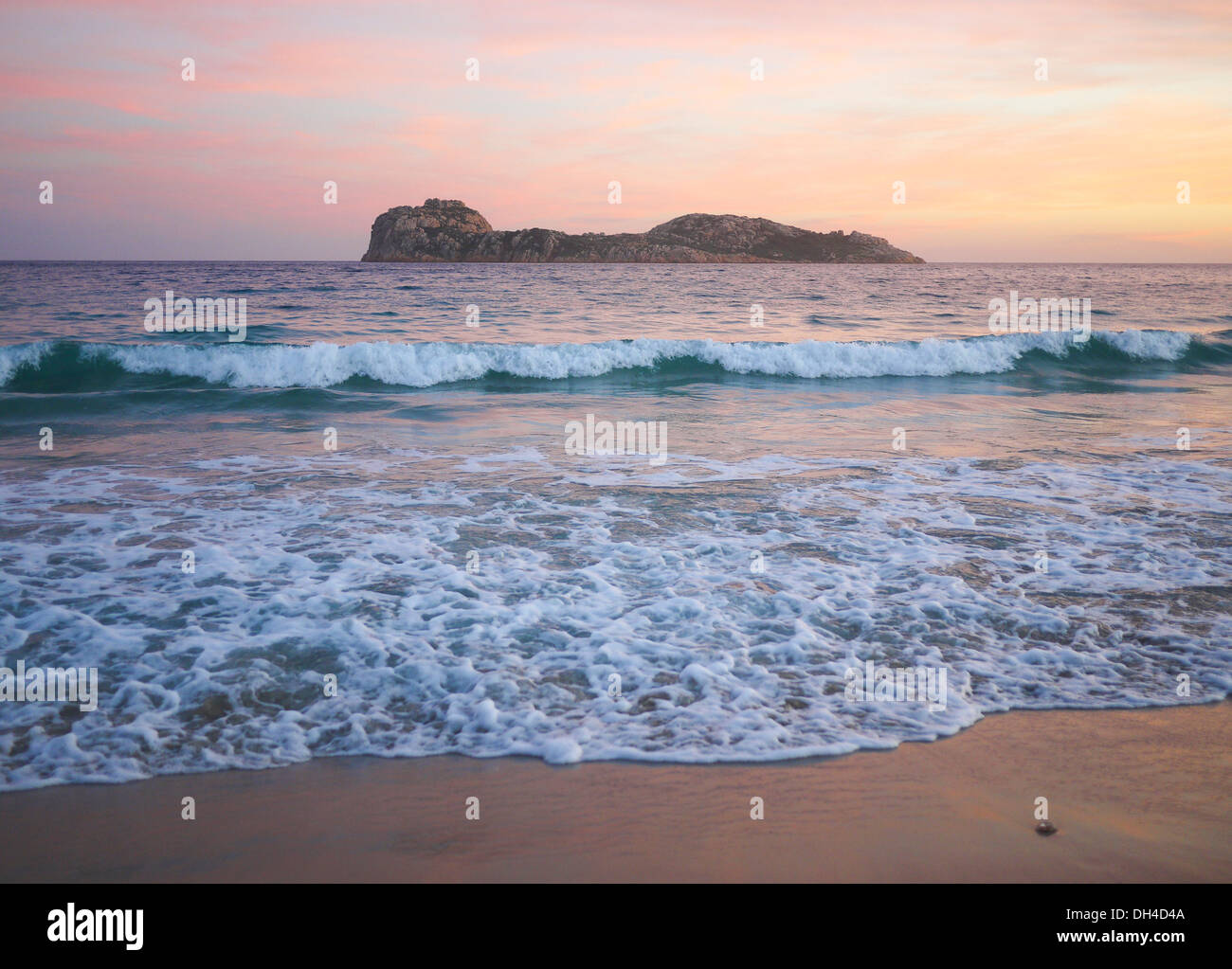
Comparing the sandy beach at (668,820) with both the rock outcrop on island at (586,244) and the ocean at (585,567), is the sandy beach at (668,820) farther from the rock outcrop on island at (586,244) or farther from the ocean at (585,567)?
the rock outcrop on island at (586,244)

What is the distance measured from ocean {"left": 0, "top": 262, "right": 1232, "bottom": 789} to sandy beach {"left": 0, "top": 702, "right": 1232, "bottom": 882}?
0.62 ft

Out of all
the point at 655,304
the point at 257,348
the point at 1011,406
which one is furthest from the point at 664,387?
the point at 655,304

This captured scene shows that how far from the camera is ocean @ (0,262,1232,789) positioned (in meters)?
4.04

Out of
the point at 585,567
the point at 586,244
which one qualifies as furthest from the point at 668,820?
the point at 586,244

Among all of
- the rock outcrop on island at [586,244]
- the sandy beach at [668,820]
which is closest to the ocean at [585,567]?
the sandy beach at [668,820]

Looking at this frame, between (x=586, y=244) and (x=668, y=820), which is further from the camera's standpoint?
(x=586, y=244)

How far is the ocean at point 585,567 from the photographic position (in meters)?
4.04

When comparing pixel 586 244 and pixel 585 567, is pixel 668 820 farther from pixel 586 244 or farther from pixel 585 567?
pixel 586 244

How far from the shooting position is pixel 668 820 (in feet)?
10.5

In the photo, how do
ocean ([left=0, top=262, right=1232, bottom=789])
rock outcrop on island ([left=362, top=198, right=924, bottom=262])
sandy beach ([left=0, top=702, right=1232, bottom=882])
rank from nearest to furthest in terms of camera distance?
sandy beach ([left=0, top=702, right=1232, bottom=882]) → ocean ([left=0, top=262, right=1232, bottom=789]) → rock outcrop on island ([left=362, top=198, right=924, bottom=262])

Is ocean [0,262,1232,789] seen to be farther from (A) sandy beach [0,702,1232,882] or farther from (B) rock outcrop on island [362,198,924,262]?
(B) rock outcrop on island [362,198,924,262]

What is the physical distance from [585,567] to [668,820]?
3.13 meters

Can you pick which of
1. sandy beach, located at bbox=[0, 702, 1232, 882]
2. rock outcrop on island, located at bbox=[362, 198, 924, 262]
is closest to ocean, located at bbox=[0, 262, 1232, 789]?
sandy beach, located at bbox=[0, 702, 1232, 882]
